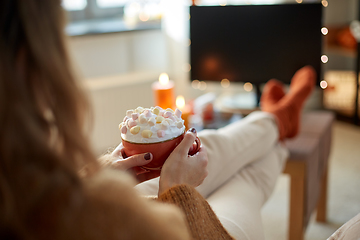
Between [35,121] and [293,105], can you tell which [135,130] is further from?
[293,105]

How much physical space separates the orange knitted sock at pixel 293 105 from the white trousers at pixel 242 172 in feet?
0.42

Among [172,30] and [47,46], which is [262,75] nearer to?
[172,30]

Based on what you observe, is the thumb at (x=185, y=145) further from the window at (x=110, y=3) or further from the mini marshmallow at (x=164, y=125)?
the window at (x=110, y=3)

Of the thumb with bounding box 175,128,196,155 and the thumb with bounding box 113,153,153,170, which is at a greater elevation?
the thumb with bounding box 175,128,196,155

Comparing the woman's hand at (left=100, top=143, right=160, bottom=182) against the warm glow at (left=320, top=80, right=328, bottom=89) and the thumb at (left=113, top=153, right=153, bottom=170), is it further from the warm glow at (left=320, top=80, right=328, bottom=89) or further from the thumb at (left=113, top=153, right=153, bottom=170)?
the warm glow at (left=320, top=80, right=328, bottom=89)

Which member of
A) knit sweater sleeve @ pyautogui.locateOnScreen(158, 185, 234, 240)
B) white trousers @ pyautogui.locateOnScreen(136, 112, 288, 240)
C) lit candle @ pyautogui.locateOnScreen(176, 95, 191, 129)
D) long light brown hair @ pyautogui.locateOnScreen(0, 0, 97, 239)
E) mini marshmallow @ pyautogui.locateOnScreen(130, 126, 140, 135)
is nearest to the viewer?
long light brown hair @ pyautogui.locateOnScreen(0, 0, 97, 239)

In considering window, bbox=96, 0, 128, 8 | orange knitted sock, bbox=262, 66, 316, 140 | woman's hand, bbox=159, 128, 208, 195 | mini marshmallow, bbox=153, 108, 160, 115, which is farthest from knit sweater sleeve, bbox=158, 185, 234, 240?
window, bbox=96, 0, 128, 8

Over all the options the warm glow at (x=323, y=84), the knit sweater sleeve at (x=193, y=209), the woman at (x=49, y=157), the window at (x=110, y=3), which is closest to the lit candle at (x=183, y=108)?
the warm glow at (x=323, y=84)

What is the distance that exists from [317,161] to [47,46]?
139 cm

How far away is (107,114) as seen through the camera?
2521 mm

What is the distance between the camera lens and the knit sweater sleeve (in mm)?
592

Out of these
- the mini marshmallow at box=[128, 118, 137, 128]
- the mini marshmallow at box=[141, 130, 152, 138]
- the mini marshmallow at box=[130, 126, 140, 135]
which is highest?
the mini marshmallow at box=[128, 118, 137, 128]

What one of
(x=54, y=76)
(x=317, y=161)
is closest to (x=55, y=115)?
(x=54, y=76)

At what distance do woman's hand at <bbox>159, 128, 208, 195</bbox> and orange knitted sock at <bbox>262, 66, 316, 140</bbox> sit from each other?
27.6 inches
